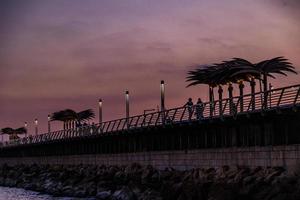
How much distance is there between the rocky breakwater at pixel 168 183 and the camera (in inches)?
1453

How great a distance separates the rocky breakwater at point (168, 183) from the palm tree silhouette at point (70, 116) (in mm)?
60623

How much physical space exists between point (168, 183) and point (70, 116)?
9661 centimetres

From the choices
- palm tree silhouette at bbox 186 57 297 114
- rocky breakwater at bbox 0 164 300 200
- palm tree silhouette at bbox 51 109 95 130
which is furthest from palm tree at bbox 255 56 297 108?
palm tree silhouette at bbox 51 109 95 130

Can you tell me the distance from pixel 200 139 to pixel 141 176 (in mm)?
6376

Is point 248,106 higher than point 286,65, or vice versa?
point 286,65

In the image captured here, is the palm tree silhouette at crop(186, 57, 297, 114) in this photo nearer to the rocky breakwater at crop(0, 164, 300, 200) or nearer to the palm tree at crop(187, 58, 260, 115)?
the palm tree at crop(187, 58, 260, 115)

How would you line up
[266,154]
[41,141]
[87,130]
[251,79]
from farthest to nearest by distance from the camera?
[41,141]
[87,130]
[251,79]
[266,154]

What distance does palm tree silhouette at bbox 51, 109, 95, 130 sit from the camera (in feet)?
472

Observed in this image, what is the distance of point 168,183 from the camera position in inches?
1935

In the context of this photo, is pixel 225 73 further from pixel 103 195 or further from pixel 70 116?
→ pixel 70 116

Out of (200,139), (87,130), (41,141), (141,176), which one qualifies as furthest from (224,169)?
(41,141)

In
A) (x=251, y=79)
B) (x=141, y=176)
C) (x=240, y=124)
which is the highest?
(x=251, y=79)

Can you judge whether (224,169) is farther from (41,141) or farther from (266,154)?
(41,141)

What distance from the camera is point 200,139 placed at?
174ft
